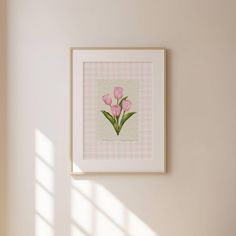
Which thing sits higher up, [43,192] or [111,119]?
[111,119]

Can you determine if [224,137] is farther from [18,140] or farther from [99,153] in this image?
[18,140]

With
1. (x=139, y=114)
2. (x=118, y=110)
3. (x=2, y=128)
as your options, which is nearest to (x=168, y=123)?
(x=139, y=114)

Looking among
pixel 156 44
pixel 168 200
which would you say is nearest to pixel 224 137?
pixel 168 200

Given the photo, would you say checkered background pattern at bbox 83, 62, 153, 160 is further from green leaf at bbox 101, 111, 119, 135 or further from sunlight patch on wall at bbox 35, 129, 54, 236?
sunlight patch on wall at bbox 35, 129, 54, 236

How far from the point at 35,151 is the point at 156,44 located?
2.91 ft

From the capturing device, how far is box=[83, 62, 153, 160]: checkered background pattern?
8.54ft

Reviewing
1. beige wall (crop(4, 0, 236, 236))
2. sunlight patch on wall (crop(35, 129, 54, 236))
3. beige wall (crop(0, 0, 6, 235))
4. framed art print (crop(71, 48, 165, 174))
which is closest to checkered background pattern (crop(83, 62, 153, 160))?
framed art print (crop(71, 48, 165, 174))

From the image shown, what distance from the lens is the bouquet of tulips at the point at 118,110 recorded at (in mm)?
2613

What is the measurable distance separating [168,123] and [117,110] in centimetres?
29

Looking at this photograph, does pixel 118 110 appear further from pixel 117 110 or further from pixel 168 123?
pixel 168 123

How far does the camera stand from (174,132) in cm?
261

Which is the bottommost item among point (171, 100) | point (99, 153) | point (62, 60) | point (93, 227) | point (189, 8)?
point (93, 227)

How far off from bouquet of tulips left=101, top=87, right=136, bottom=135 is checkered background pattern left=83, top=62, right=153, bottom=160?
0.20ft

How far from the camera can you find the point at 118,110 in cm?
262
